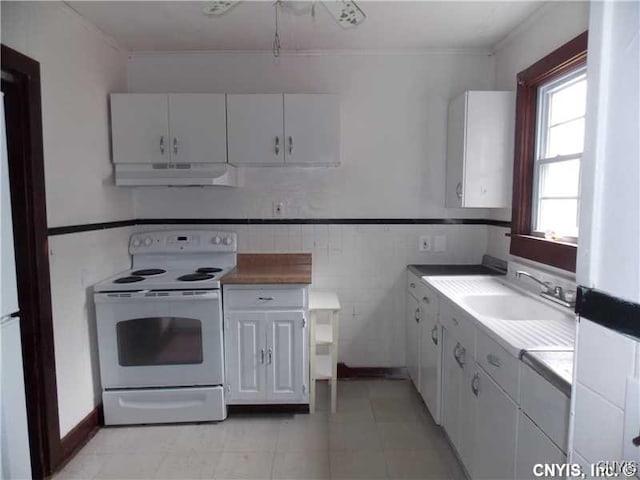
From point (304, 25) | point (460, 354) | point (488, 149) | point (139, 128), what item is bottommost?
point (460, 354)

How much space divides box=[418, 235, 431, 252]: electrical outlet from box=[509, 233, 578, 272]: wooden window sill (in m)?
0.59

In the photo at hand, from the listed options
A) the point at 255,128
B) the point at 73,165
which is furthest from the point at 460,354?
the point at 73,165

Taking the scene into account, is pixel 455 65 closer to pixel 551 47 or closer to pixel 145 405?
pixel 551 47

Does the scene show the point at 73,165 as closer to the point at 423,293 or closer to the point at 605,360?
the point at 423,293

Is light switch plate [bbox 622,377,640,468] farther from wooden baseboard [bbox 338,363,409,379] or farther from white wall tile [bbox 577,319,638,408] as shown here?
wooden baseboard [bbox 338,363,409,379]

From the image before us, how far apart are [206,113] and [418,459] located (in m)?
2.39

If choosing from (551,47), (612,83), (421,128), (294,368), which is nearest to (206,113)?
(421,128)

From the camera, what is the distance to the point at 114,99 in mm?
2426

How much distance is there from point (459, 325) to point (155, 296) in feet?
5.51

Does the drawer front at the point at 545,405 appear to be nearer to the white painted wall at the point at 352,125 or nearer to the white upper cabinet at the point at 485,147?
the white upper cabinet at the point at 485,147

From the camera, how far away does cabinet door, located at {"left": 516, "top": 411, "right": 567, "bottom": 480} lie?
1.06 metres

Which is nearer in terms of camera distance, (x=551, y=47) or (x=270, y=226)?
(x=551, y=47)

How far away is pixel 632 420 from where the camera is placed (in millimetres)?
582

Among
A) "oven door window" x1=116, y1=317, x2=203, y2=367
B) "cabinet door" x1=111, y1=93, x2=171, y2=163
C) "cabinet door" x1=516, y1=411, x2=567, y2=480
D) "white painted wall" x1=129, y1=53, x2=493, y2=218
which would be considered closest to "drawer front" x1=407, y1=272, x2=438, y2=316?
"white painted wall" x1=129, y1=53, x2=493, y2=218
